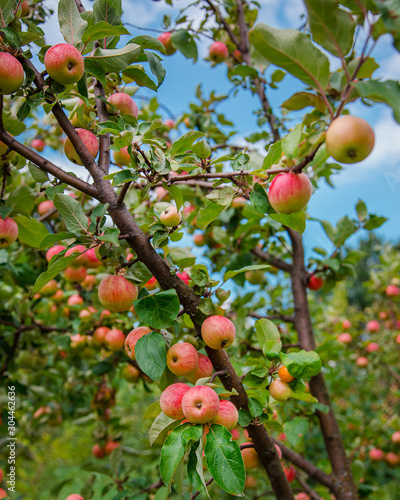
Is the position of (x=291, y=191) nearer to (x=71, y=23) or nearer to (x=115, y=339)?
(x=71, y=23)

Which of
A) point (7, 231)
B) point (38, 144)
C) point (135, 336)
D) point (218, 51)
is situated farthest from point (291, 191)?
point (38, 144)

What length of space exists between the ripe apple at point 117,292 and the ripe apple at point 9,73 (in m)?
0.47

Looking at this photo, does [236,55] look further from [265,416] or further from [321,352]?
[265,416]

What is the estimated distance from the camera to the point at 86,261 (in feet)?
4.74

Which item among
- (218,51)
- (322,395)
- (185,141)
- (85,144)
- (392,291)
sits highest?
(218,51)

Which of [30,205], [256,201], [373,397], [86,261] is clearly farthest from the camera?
[373,397]

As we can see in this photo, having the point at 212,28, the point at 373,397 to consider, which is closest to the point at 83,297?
the point at 212,28

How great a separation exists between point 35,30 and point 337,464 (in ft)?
5.80

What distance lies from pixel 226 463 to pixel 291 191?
0.51 meters

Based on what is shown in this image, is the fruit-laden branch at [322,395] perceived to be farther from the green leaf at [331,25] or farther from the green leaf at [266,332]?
the green leaf at [331,25]

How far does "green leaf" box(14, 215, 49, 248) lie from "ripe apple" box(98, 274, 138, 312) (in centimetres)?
47

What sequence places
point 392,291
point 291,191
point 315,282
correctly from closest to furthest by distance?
point 291,191 → point 315,282 → point 392,291

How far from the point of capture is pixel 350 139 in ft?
1.83

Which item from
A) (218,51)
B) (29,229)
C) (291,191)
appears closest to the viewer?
(291,191)
